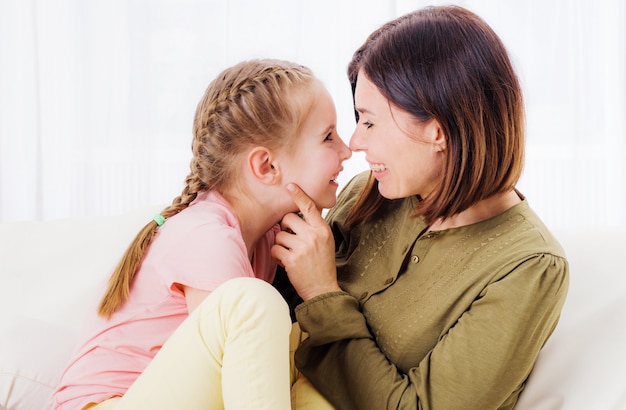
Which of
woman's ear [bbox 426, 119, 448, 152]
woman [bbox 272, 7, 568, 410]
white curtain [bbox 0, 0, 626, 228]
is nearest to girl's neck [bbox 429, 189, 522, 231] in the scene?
woman [bbox 272, 7, 568, 410]

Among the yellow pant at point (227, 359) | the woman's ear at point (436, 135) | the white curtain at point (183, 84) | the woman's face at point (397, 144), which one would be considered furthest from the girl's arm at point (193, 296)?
the white curtain at point (183, 84)

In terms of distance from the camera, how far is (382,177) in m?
1.46

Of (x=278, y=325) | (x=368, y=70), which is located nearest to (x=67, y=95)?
(x=368, y=70)

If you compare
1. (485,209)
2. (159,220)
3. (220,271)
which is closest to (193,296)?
(220,271)

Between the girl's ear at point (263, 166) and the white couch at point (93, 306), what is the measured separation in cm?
42

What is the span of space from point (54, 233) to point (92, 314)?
53cm

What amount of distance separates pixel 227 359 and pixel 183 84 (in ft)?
7.22

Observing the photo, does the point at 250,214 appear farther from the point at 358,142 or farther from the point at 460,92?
the point at 460,92

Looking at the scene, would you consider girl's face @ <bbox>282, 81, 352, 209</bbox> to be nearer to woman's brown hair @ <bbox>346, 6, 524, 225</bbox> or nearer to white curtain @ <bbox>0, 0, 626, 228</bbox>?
woman's brown hair @ <bbox>346, 6, 524, 225</bbox>

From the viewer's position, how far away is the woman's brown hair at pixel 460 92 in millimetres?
1329

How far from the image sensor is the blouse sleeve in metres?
1.24

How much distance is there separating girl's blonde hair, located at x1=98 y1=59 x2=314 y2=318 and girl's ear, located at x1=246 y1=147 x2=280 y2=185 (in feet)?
0.06

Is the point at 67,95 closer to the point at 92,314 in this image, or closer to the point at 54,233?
the point at 54,233

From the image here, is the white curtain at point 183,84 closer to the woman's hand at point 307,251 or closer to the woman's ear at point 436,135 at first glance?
the woman's hand at point 307,251
